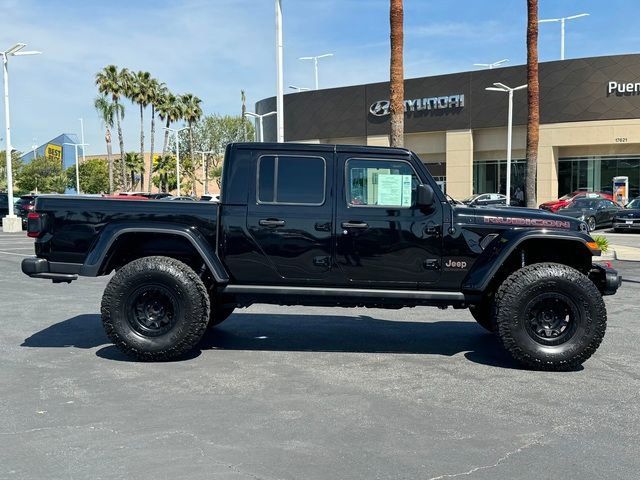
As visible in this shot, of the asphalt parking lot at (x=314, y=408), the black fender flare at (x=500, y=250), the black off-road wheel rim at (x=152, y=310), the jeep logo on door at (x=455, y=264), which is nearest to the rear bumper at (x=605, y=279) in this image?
the black fender flare at (x=500, y=250)

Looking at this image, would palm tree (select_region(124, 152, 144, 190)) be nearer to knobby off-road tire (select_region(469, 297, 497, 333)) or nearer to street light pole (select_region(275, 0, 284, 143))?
street light pole (select_region(275, 0, 284, 143))

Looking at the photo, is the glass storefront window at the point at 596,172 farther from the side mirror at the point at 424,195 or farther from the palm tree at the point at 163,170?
the side mirror at the point at 424,195

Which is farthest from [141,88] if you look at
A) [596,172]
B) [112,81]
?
[596,172]

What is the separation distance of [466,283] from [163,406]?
3091 mm

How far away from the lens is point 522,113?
45.4m

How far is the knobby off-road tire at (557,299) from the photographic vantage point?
6.09 m

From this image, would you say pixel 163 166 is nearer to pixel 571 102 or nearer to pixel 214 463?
pixel 571 102

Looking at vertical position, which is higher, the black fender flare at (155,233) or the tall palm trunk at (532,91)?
the tall palm trunk at (532,91)

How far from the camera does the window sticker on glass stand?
20.8 feet

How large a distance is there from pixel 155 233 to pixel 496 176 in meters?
45.6

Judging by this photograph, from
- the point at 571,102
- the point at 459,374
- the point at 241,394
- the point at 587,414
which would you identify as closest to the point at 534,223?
the point at 459,374

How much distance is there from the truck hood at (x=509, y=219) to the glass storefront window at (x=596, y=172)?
42145 mm

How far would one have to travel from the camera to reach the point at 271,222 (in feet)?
20.7

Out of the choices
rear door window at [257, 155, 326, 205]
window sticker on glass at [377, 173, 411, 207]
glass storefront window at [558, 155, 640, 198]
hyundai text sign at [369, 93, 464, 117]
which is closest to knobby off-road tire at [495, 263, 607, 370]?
window sticker on glass at [377, 173, 411, 207]
